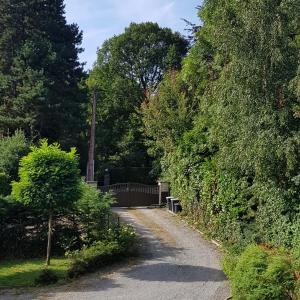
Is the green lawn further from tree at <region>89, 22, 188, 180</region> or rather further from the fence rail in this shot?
tree at <region>89, 22, 188, 180</region>

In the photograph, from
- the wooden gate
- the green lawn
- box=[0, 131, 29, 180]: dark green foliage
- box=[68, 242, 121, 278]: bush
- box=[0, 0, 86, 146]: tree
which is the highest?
box=[0, 0, 86, 146]: tree

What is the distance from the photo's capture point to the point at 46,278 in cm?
1334

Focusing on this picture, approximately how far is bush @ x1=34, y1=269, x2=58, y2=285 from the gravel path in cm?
51

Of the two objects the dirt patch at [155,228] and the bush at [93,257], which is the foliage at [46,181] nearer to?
the bush at [93,257]

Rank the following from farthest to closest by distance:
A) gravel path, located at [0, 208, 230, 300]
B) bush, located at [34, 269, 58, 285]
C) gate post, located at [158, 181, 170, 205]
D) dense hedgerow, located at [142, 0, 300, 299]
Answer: gate post, located at [158, 181, 170, 205] → bush, located at [34, 269, 58, 285] → dense hedgerow, located at [142, 0, 300, 299] → gravel path, located at [0, 208, 230, 300]

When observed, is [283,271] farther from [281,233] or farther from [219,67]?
[219,67]

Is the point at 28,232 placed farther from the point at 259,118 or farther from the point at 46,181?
the point at 259,118

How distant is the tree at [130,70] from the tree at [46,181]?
25981mm

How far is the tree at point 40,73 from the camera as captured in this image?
106 feet

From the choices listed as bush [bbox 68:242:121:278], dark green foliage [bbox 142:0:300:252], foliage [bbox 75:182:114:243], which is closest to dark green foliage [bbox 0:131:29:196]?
foliage [bbox 75:182:114:243]

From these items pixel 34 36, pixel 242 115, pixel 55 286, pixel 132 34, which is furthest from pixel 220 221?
pixel 132 34

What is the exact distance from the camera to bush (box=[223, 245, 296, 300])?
30.1ft

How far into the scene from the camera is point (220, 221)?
58.4 feet

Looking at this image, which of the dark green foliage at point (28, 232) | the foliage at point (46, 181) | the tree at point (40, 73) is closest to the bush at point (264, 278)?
the foliage at point (46, 181)
